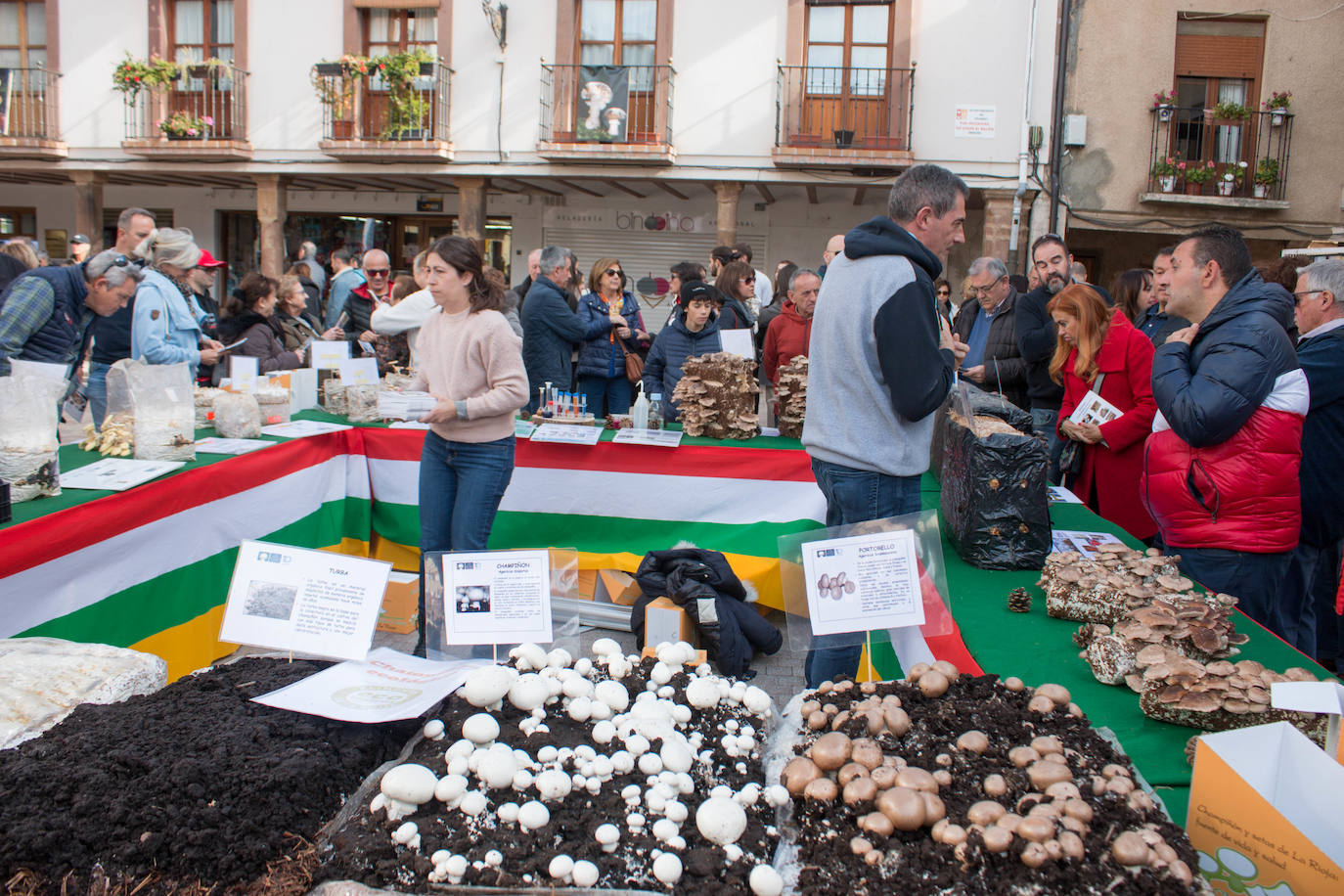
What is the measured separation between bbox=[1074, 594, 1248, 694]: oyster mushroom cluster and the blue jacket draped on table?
4519mm

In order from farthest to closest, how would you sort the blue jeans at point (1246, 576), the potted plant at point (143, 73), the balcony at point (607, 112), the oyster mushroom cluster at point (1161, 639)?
the potted plant at point (143, 73)
the balcony at point (607, 112)
the blue jeans at point (1246, 576)
the oyster mushroom cluster at point (1161, 639)

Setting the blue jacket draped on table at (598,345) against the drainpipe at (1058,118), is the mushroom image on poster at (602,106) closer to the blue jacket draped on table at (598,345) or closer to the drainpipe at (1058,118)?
the drainpipe at (1058,118)

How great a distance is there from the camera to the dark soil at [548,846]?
4.34 ft

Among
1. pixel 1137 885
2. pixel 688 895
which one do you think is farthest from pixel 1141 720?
pixel 688 895

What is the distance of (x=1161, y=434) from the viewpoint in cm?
269

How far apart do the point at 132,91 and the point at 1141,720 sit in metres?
17.0

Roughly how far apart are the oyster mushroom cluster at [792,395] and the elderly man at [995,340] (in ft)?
3.53

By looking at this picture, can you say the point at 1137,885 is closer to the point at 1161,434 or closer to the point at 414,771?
the point at 414,771

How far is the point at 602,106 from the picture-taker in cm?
1304

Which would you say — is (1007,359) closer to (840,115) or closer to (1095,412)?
(1095,412)

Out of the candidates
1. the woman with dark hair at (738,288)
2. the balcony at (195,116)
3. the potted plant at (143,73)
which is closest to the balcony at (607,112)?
the balcony at (195,116)

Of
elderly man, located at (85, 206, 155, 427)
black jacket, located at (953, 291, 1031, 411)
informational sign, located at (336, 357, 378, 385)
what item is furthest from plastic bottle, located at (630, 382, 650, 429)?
elderly man, located at (85, 206, 155, 427)

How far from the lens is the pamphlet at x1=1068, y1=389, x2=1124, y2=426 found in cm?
370

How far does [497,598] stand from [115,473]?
222cm
